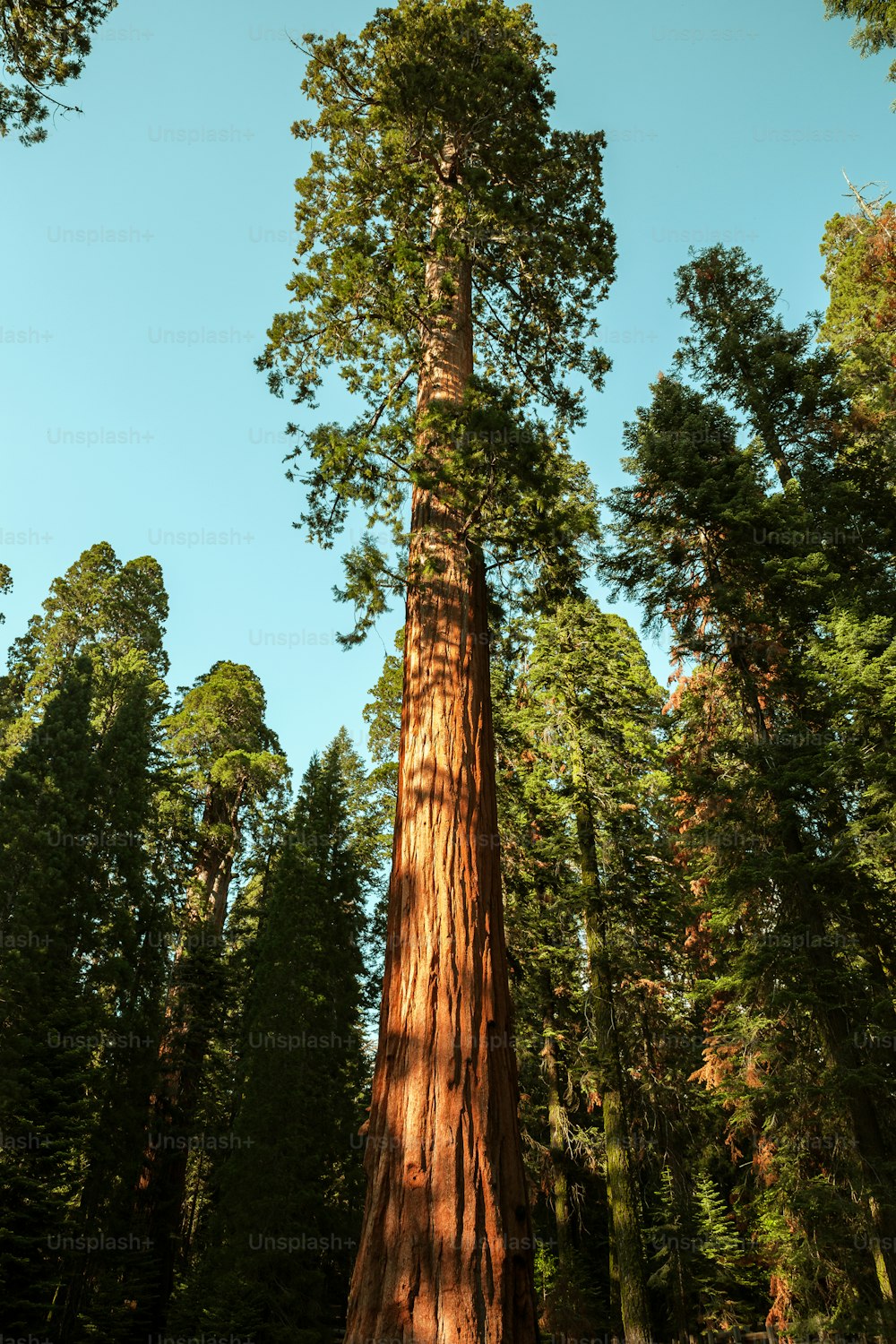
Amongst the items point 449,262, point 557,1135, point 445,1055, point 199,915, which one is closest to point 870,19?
point 449,262

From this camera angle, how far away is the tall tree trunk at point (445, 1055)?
3076 millimetres

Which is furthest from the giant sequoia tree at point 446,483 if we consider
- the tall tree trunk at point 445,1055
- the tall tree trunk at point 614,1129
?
the tall tree trunk at point 614,1129

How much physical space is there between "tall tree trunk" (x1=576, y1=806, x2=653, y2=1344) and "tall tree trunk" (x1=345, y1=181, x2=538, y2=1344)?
8.84 m

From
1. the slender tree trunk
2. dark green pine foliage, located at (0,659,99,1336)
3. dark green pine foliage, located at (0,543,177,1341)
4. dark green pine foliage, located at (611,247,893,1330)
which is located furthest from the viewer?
the slender tree trunk

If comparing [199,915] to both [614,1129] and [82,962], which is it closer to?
[82,962]

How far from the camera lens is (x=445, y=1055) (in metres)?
3.58

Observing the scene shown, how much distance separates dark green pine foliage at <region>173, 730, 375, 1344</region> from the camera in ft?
45.6

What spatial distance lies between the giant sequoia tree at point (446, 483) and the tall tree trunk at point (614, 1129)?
672 cm

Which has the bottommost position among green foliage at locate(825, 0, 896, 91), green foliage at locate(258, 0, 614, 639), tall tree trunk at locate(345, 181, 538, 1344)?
tall tree trunk at locate(345, 181, 538, 1344)

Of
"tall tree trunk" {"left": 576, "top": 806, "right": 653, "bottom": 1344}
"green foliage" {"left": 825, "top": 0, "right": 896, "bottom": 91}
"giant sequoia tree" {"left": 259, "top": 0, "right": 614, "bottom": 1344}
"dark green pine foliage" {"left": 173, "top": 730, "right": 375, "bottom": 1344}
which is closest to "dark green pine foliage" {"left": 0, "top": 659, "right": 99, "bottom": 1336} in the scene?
"dark green pine foliage" {"left": 173, "top": 730, "right": 375, "bottom": 1344}

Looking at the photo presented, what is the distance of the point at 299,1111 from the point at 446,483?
15.1m

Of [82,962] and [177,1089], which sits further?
[177,1089]

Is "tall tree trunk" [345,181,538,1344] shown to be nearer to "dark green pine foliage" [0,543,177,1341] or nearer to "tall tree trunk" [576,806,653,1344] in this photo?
"tall tree trunk" [576,806,653,1344]

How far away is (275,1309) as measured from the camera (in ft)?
Result: 45.2
